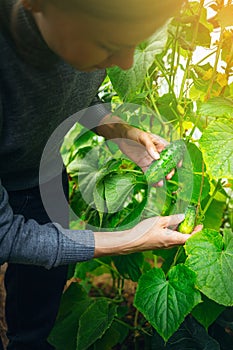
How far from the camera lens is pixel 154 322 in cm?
105

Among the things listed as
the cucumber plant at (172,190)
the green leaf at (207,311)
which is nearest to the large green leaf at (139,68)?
the cucumber plant at (172,190)

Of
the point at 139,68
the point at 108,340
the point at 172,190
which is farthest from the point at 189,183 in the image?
the point at 108,340

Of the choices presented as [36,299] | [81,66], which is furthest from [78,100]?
[36,299]

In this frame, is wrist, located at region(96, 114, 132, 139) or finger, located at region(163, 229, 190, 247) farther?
wrist, located at region(96, 114, 132, 139)

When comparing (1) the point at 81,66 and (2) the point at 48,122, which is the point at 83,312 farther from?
(1) the point at 81,66

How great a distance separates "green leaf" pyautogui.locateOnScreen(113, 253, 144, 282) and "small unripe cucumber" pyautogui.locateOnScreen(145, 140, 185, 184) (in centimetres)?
29

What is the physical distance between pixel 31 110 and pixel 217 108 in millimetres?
318

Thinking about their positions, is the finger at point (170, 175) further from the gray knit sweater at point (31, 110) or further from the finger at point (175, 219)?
the gray knit sweater at point (31, 110)

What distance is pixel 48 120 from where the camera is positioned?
3.22 ft

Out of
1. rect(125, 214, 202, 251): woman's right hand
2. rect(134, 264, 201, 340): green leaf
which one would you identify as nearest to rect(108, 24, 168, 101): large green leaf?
rect(125, 214, 202, 251): woman's right hand

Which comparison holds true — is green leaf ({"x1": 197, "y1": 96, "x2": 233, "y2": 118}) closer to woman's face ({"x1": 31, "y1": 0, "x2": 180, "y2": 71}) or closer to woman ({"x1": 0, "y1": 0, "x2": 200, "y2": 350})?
woman ({"x1": 0, "y1": 0, "x2": 200, "y2": 350})

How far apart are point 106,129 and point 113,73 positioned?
0.70 feet

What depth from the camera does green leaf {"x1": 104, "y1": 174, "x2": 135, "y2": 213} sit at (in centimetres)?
113

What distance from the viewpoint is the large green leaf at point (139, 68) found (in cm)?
100
